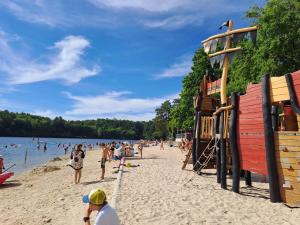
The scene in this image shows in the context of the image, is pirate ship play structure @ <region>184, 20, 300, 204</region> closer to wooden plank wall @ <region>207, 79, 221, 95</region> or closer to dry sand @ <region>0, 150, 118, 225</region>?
wooden plank wall @ <region>207, 79, 221, 95</region>

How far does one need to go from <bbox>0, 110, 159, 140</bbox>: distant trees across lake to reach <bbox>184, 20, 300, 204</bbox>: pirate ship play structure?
439 ft

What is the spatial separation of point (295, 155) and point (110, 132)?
601 ft

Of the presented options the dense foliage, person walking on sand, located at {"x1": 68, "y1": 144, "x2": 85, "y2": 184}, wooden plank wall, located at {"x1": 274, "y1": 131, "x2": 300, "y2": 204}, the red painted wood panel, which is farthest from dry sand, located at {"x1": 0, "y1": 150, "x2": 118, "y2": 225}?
the dense foliage

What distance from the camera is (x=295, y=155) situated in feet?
32.3

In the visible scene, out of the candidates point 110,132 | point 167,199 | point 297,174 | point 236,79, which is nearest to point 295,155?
point 297,174

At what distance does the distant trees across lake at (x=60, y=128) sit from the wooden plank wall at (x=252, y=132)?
13591 centimetres

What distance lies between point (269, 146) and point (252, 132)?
1.29 metres

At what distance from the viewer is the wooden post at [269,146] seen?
409 inches

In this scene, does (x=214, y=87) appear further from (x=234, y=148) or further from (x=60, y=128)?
(x=60, y=128)

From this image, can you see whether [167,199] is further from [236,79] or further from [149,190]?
[236,79]

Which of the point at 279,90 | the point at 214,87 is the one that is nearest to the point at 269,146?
the point at 279,90

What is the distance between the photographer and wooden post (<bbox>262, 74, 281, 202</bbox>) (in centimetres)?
1040

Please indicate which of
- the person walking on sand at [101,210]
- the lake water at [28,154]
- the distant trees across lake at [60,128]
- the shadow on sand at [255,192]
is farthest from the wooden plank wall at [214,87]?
the distant trees across lake at [60,128]

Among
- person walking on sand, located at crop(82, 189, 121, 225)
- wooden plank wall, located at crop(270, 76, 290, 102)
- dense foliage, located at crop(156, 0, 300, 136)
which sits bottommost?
person walking on sand, located at crop(82, 189, 121, 225)
